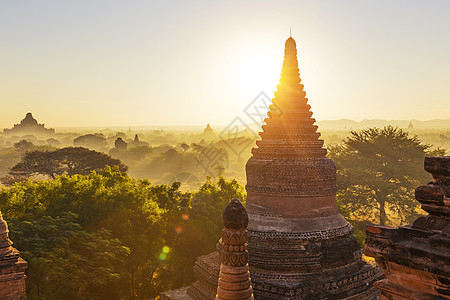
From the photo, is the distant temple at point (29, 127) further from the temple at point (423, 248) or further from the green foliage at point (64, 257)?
the temple at point (423, 248)

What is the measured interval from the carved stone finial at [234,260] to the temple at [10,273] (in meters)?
6.16

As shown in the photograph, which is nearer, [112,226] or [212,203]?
[112,226]

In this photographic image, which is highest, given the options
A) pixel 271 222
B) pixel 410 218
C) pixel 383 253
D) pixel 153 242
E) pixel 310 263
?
pixel 383 253

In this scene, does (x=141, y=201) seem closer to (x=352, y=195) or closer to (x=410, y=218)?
(x=352, y=195)

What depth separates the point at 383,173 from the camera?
33.4 m

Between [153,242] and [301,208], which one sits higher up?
[301,208]

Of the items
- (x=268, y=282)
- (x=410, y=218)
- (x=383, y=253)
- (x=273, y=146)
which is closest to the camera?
(x=383, y=253)

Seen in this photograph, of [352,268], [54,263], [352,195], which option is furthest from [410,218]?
[54,263]

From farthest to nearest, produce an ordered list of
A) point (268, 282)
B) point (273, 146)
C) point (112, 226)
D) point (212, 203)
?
1. point (212, 203)
2. point (112, 226)
3. point (273, 146)
4. point (268, 282)

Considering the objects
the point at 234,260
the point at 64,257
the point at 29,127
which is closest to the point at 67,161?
the point at 64,257

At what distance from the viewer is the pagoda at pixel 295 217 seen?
1241 cm

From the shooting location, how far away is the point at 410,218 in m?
32.3

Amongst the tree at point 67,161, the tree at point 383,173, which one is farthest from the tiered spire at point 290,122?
the tree at point 67,161

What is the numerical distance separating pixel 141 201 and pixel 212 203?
5075mm
